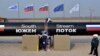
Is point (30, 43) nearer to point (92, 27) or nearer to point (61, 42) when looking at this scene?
point (61, 42)

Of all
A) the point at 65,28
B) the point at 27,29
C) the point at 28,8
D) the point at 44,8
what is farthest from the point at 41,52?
the point at 44,8

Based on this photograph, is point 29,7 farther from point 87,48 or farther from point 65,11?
point 87,48

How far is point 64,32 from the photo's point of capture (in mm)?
27000

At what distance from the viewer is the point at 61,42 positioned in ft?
85.5

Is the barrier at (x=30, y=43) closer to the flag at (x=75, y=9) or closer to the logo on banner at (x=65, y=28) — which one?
the logo on banner at (x=65, y=28)

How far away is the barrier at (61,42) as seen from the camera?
85.1 ft

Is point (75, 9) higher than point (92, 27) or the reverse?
higher

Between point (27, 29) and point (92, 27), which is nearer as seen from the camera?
point (27, 29)

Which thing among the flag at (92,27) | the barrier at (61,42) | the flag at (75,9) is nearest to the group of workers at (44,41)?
the barrier at (61,42)

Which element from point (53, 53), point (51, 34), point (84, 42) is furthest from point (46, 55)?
point (84, 42)

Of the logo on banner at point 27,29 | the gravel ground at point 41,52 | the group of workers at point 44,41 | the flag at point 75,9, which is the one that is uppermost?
the flag at point 75,9

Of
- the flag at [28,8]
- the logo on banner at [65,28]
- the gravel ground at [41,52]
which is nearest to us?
the gravel ground at [41,52]

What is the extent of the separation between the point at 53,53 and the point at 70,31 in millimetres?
2746

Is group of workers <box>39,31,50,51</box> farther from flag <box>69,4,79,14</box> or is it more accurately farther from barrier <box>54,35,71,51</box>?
flag <box>69,4,79,14</box>
